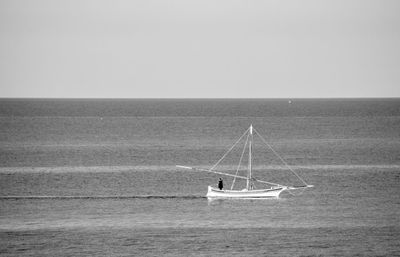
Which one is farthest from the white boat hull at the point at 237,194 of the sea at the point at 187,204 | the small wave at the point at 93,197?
the small wave at the point at 93,197

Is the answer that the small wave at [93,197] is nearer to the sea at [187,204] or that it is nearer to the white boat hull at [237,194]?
the sea at [187,204]

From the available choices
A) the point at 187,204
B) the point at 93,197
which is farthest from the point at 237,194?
the point at 93,197

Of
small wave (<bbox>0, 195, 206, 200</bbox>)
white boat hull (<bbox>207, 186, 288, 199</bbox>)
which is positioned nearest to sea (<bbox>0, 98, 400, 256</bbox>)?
small wave (<bbox>0, 195, 206, 200</bbox>)

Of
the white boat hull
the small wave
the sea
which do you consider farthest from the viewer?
the small wave

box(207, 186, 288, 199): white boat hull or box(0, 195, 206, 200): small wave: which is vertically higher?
box(207, 186, 288, 199): white boat hull

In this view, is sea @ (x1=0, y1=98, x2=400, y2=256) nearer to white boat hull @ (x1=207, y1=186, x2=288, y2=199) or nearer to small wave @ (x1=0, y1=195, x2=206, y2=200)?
small wave @ (x1=0, y1=195, x2=206, y2=200)

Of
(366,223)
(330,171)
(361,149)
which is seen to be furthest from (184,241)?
(361,149)

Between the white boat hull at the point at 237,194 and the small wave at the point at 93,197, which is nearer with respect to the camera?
the white boat hull at the point at 237,194

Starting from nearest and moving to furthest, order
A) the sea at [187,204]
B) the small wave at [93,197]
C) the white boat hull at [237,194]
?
the sea at [187,204], the white boat hull at [237,194], the small wave at [93,197]

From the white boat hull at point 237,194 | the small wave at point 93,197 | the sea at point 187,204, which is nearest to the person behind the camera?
the sea at point 187,204

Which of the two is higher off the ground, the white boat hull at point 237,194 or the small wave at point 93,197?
the white boat hull at point 237,194

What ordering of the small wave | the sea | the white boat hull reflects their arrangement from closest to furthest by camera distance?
the sea
the white boat hull
the small wave

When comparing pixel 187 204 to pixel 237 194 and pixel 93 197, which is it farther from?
pixel 93 197

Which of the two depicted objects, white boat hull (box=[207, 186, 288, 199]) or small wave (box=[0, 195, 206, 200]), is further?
small wave (box=[0, 195, 206, 200])
